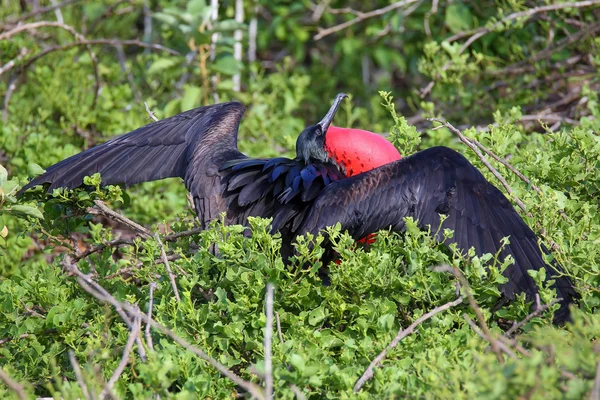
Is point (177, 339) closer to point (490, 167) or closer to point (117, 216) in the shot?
point (117, 216)

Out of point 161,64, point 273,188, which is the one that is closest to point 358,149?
point 273,188

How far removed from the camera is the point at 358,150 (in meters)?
2.99

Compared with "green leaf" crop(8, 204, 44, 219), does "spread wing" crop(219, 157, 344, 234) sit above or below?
below

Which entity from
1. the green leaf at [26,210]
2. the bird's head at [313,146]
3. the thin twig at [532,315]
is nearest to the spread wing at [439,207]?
the thin twig at [532,315]

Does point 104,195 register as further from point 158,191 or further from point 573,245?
point 573,245

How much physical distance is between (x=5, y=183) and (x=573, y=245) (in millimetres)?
1654

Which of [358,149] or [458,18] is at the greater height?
[458,18]

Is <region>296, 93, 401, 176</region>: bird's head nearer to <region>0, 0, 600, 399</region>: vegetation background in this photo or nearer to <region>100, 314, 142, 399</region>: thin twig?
<region>0, 0, 600, 399</region>: vegetation background

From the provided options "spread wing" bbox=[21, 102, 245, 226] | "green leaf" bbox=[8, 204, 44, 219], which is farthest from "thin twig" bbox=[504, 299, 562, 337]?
"green leaf" bbox=[8, 204, 44, 219]

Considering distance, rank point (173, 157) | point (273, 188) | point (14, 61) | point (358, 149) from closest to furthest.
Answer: point (273, 188)
point (358, 149)
point (173, 157)
point (14, 61)

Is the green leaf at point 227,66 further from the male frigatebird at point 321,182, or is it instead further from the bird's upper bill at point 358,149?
Result: the bird's upper bill at point 358,149

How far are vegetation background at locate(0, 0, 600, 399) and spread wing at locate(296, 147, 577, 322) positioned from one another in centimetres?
8

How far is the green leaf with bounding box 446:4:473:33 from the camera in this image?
4480mm

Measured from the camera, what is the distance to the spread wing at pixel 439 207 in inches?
93.5
